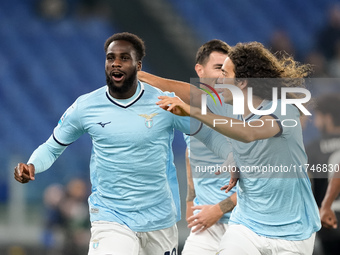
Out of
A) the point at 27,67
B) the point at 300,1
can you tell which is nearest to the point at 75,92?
the point at 27,67

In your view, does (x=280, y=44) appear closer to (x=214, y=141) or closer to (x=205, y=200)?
(x=205, y=200)

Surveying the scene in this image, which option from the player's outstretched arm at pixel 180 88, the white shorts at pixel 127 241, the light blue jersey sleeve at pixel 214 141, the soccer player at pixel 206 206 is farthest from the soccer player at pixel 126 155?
the player's outstretched arm at pixel 180 88

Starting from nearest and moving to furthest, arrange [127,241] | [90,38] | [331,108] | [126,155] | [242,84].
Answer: [242,84] → [127,241] → [126,155] → [331,108] → [90,38]

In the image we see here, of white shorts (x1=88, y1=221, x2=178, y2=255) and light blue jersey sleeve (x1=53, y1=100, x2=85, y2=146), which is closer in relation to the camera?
white shorts (x1=88, y1=221, x2=178, y2=255)

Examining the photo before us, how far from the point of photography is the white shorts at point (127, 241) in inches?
204

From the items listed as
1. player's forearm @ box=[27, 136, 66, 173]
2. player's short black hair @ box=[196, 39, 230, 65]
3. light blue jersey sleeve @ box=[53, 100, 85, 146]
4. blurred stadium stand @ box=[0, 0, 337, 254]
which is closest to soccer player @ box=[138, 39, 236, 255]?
player's short black hair @ box=[196, 39, 230, 65]

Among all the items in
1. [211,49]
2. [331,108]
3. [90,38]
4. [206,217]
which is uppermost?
[90,38]

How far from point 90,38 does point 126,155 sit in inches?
404

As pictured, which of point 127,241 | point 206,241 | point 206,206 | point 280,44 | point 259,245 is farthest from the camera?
point 280,44

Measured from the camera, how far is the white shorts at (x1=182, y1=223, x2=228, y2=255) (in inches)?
233

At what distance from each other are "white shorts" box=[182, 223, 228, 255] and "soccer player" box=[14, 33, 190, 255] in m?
0.36

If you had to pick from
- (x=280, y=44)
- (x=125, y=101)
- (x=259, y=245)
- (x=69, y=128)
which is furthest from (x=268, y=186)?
(x=280, y=44)

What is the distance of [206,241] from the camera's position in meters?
5.95

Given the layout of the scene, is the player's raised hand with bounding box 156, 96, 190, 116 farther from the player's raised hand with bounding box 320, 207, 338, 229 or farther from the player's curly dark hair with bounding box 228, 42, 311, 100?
the player's raised hand with bounding box 320, 207, 338, 229
